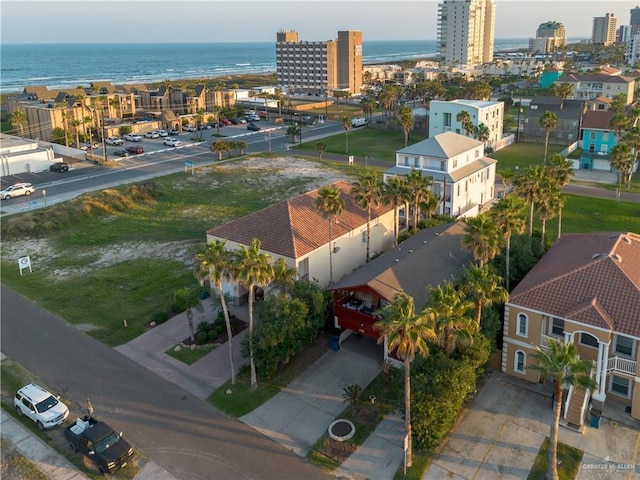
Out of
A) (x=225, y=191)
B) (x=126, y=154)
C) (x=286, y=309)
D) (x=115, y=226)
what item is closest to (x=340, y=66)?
(x=126, y=154)

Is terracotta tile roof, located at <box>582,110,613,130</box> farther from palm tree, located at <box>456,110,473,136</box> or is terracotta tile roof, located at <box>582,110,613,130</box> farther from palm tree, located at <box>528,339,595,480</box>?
palm tree, located at <box>528,339,595,480</box>

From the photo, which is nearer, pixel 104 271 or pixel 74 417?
pixel 74 417

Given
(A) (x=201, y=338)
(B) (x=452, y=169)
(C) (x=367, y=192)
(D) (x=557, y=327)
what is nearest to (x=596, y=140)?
(B) (x=452, y=169)

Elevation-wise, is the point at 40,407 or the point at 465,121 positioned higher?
the point at 465,121

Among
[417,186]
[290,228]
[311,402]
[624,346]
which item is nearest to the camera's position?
[624,346]

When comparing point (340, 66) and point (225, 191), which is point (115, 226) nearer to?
point (225, 191)

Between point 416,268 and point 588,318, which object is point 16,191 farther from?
point 588,318

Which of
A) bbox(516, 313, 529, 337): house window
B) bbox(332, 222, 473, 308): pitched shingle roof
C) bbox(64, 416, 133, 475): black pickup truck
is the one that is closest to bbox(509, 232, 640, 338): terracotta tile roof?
bbox(516, 313, 529, 337): house window
